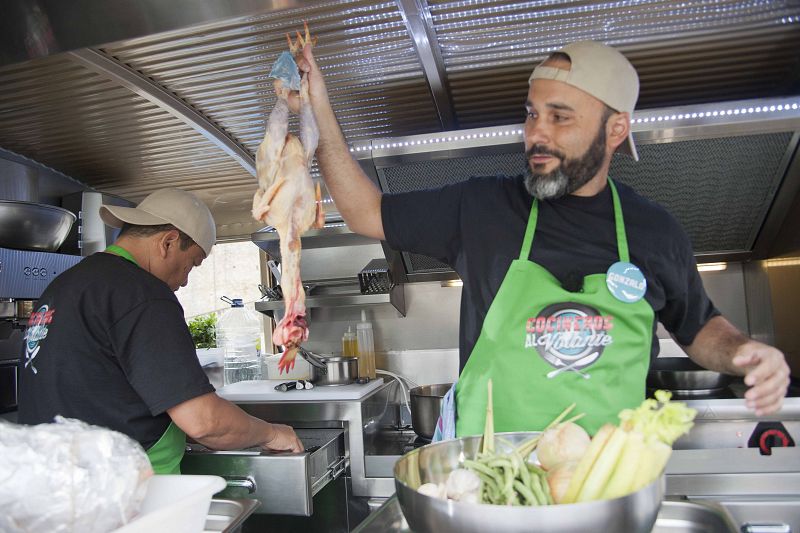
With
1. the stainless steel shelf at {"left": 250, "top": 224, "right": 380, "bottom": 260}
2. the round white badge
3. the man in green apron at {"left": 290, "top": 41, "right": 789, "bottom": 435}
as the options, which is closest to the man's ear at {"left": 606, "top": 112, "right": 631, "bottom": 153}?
the man in green apron at {"left": 290, "top": 41, "right": 789, "bottom": 435}

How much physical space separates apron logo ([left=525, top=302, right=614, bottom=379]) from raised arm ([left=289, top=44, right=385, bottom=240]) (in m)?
0.63

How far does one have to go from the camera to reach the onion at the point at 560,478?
96cm

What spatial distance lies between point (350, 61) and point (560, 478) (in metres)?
2.21

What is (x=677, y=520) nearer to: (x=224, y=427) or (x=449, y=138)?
(x=224, y=427)

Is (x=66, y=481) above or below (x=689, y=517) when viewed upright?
above

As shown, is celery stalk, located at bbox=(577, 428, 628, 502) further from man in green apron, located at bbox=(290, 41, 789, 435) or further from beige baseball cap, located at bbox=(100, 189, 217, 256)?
beige baseball cap, located at bbox=(100, 189, 217, 256)

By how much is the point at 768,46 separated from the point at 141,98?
2731 mm

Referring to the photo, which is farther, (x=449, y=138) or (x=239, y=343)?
(x=239, y=343)

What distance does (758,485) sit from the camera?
2.59 metres

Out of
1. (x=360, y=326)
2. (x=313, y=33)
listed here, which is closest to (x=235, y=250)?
(x=360, y=326)

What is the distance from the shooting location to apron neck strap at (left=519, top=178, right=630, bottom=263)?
1848 millimetres

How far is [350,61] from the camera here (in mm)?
2789

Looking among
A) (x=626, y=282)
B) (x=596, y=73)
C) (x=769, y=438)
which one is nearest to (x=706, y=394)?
(x=769, y=438)

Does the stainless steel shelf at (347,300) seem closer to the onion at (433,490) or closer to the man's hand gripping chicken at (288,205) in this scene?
the man's hand gripping chicken at (288,205)
